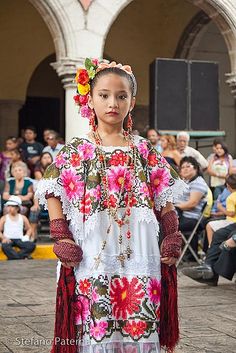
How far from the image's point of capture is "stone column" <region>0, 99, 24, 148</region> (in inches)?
636

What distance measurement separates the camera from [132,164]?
126 inches

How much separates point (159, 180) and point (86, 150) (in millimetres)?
381

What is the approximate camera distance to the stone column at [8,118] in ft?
53.0

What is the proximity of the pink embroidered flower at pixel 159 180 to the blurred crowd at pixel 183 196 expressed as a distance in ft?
11.9

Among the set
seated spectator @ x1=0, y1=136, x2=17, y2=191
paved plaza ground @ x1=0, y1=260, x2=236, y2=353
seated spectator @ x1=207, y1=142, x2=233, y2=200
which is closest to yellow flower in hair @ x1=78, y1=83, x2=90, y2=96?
paved plaza ground @ x1=0, y1=260, x2=236, y2=353

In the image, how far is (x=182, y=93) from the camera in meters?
13.0

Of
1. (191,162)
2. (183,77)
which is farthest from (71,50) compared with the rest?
(191,162)

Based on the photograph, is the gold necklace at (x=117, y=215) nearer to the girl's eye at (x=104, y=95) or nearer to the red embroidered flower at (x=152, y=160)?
the red embroidered flower at (x=152, y=160)

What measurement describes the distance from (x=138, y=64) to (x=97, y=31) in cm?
539

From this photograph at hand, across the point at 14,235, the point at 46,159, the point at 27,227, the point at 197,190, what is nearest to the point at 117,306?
the point at 197,190

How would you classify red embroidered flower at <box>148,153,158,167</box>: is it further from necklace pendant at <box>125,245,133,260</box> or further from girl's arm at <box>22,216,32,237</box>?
girl's arm at <box>22,216,32,237</box>

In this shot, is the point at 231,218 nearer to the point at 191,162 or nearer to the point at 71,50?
the point at 191,162

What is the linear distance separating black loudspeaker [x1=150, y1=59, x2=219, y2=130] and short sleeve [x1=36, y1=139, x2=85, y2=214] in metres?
9.62

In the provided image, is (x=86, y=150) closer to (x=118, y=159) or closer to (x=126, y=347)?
(x=118, y=159)
